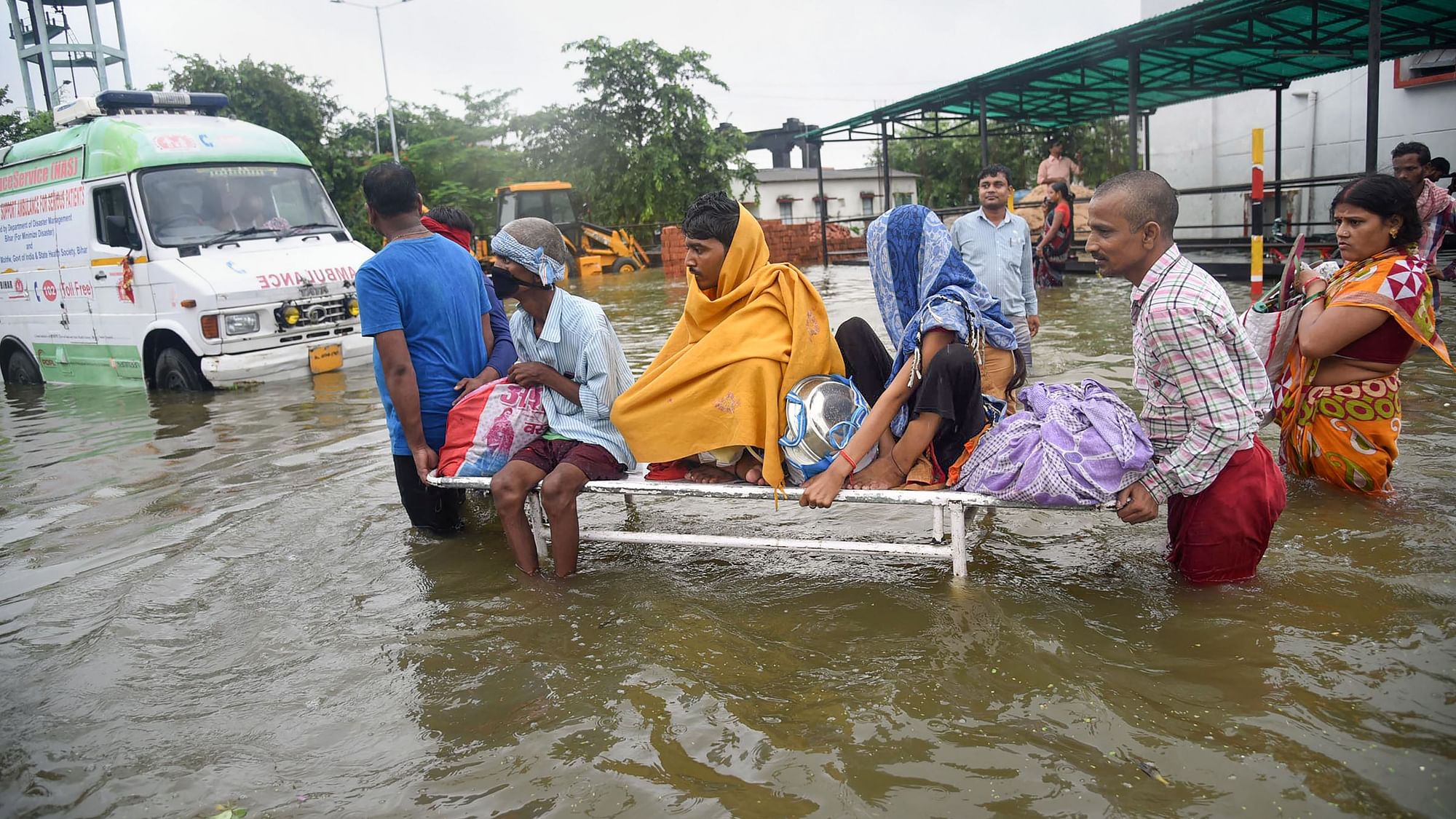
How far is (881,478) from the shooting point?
3.38 meters

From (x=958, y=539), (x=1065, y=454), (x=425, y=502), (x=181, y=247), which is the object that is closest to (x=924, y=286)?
(x=1065, y=454)

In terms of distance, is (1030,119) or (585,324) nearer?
(585,324)

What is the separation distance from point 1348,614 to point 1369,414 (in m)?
1.29

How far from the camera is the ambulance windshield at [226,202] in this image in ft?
29.1

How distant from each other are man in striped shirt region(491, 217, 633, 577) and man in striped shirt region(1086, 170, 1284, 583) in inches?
77.3

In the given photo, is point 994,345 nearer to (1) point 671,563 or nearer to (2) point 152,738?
(1) point 671,563

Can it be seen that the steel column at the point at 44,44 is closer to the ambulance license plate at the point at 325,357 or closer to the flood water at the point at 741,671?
the ambulance license plate at the point at 325,357

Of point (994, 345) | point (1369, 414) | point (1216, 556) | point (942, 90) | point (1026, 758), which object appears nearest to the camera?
point (1026, 758)

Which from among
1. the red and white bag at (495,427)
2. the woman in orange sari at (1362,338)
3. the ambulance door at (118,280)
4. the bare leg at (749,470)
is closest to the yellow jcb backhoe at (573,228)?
the ambulance door at (118,280)

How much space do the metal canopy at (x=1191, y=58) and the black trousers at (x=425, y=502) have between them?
31.7 feet

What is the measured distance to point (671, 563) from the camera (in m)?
4.05

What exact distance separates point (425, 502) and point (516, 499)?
3.15ft

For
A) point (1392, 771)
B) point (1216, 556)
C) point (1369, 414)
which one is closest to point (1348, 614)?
point (1216, 556)

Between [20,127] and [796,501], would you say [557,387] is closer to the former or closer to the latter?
[796,501]
